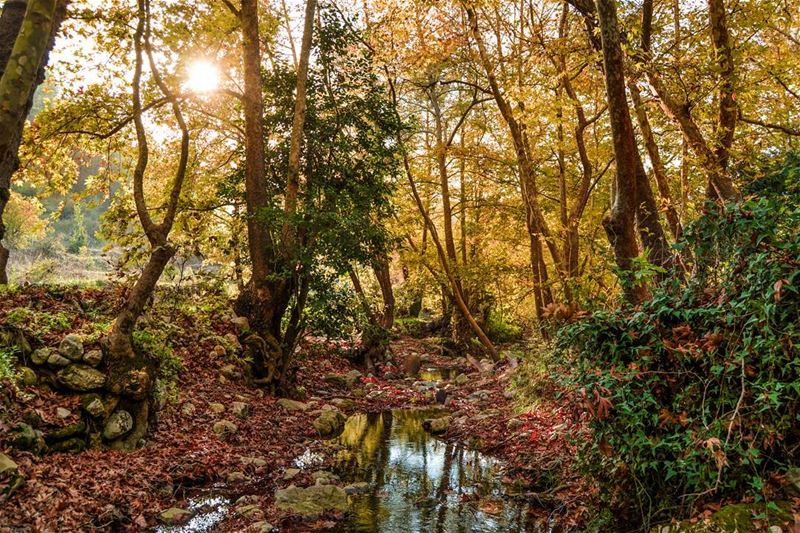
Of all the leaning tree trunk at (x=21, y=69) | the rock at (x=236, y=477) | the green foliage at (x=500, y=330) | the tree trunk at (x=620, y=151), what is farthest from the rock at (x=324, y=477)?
the green foliage at (x=500, y=330)

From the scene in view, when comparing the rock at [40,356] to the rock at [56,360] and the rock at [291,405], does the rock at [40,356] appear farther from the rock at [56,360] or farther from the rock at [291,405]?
the rock at [291,405]

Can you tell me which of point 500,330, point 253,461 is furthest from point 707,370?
point 500,330

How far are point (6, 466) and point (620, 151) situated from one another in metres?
6.78

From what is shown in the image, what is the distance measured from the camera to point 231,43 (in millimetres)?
12688

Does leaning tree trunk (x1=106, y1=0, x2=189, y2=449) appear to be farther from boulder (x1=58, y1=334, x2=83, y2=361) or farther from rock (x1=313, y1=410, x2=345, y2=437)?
rock (x1=313, y1=410, x2=345, y2=437)

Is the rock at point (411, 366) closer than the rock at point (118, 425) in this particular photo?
No

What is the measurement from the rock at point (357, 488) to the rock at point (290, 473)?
774 mm

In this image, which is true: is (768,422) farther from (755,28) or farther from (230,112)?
(230,112)

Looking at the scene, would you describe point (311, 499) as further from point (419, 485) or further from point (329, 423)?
point (329, 423)

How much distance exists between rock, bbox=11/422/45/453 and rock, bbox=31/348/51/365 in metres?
1.05

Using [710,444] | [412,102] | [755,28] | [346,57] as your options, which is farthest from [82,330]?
[412,102]

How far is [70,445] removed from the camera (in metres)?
5.66

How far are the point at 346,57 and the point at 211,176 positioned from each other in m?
4.99

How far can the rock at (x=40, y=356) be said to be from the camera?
608 cm
